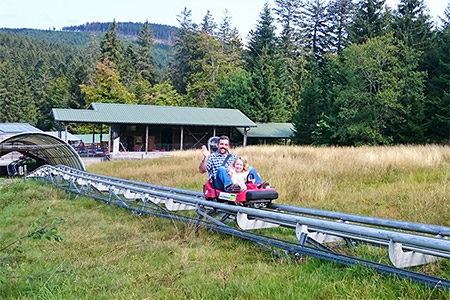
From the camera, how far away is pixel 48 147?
69.1 feet

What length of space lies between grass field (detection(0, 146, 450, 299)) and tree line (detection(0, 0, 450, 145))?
2110 centimetres

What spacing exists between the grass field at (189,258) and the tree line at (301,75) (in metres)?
21.1

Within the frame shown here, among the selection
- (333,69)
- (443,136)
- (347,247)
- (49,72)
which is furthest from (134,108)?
(49,72)

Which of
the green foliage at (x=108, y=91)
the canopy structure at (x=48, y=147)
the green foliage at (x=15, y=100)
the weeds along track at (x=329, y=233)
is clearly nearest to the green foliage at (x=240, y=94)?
the green foliage at (x=108, y=91)

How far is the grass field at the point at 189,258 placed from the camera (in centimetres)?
373

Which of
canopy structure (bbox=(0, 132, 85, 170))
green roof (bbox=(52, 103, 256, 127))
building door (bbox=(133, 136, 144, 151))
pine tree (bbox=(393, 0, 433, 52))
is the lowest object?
building door (bbox=(133, 136, 144, 151))

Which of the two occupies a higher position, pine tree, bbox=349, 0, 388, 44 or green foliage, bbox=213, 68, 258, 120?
pine tree, bbox=349, 0, 388, 44

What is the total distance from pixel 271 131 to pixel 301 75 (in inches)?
642

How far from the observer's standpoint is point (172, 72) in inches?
2803

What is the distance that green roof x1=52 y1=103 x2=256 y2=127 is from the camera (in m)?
33.4

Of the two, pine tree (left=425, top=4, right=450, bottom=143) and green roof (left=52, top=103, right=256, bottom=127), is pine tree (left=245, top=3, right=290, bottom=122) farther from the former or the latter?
pine tree (left=425, top=4, right=450, bottom=143)

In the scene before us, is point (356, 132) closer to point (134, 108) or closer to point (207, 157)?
point (134, 108)

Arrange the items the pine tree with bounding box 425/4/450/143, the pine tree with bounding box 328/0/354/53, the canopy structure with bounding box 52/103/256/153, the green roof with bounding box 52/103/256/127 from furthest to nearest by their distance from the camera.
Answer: the pine tree with bounding box 328/0/354/53, the canopy structure with bounding box 52/103/256/153, the green roof with bounding box 52/103/256/127, the pine tree with bounding box 425/4/450/143

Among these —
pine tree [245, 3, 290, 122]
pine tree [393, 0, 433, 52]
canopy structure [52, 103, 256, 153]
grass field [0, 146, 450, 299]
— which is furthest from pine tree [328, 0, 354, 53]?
grass field [0, 146, 450, 299]
